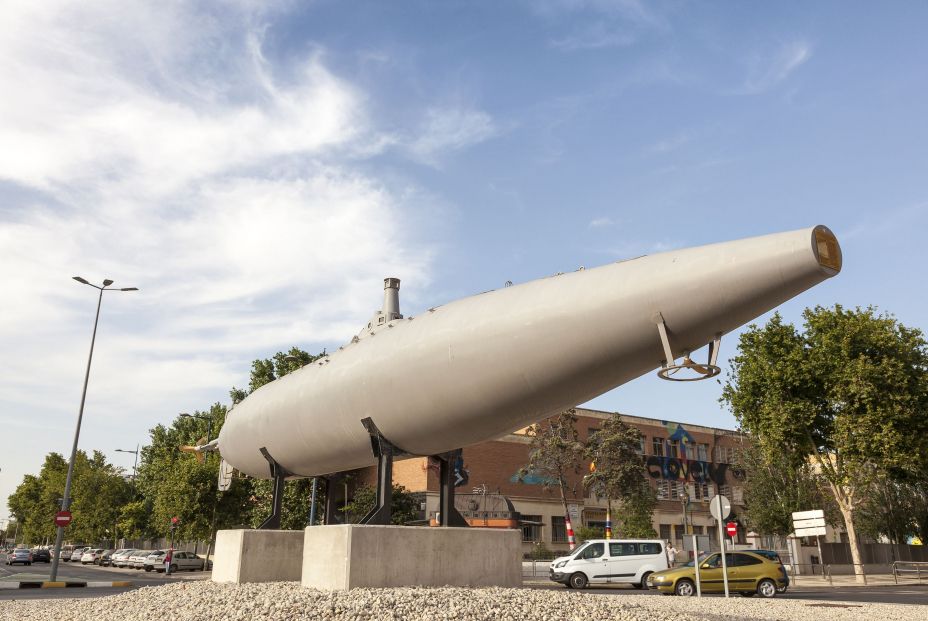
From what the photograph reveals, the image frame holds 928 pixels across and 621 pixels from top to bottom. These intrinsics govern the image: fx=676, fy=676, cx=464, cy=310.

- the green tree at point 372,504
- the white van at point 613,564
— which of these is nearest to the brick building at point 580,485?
the green tree at point 372,504

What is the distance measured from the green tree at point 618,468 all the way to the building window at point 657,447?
431 inches

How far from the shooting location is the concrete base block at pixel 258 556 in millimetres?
11375

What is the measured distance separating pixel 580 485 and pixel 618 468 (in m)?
8.24

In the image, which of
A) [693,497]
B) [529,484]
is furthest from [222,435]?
[693,497]

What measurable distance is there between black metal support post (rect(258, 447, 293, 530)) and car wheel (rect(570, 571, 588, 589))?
1502cm

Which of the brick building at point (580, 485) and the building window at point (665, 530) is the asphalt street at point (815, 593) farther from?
the building window at point (665, 530)

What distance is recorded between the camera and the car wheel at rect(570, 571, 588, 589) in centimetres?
2420

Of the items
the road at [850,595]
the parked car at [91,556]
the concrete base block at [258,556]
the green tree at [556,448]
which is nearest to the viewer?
the concrete base block at [258,556]

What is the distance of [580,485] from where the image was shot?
53.0 meters

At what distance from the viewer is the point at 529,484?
50344 millimetres

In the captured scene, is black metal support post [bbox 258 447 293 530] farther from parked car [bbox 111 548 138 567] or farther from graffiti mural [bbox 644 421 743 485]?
graffiti mural [bbox 644 421 743 485]

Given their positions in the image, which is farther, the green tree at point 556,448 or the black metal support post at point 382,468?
the green tree at point 556,448

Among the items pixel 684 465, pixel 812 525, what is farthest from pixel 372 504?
pixel 684 465

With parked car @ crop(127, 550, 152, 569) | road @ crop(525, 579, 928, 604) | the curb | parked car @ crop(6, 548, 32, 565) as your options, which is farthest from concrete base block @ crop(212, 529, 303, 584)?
parked car @ crop(6, 548, 32, 565)
